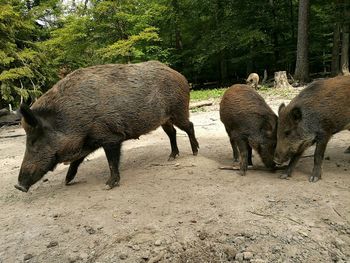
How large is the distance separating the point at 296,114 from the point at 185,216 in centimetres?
199

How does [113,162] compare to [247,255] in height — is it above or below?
above

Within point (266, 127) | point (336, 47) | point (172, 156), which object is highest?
point (266, 127)

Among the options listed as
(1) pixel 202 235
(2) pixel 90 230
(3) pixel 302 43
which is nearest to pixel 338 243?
(1) pixel 202 235

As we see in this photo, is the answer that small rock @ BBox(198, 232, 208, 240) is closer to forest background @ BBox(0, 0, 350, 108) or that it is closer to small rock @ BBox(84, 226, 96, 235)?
small rock @ BBox(84, 226, 96, 235)

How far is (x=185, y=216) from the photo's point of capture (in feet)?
13.3

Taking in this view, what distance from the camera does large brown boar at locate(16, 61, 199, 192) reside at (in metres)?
5.02

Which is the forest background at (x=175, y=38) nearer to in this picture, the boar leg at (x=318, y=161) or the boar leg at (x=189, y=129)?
the boar leg at (x=189, y=129)

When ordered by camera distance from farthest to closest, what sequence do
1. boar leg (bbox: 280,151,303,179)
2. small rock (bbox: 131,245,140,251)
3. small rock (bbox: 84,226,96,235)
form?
boar leg (bbox: 280,151,303,179) → small rock (bbox: 84,226,96,235) → small rock (bbox: 131,245,140,251)

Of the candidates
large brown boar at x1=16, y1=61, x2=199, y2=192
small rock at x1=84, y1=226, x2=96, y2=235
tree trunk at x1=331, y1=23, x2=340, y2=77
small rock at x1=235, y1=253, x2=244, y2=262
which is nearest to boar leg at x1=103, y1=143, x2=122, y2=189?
large brown boar at x1=16, y1=61, x2=199, y2=192

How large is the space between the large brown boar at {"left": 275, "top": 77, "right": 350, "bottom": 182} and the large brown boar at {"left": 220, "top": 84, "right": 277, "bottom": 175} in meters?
0.18

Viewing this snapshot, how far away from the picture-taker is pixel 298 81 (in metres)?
16.7

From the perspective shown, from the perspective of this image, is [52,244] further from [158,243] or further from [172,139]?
[172,139]

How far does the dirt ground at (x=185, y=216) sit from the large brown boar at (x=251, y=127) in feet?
0.95

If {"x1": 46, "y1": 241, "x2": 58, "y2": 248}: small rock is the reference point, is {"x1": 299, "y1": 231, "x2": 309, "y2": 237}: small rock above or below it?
below
